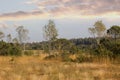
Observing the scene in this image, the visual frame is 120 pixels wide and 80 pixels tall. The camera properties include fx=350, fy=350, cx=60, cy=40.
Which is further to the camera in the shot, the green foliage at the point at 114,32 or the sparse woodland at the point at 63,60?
the green foliage at the point at 114,32

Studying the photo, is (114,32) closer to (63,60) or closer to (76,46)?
(76,46)

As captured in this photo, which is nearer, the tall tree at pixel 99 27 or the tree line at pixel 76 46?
the tree line at pixel 76 46

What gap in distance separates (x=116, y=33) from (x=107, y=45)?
37.5 meters

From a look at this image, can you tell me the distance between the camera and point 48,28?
56.3 meters

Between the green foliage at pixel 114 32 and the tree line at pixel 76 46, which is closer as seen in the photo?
the tree line at pixel 76 46

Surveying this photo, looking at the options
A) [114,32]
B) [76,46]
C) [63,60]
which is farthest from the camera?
[114,32]

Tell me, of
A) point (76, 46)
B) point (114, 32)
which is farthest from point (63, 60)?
point (114, 32)

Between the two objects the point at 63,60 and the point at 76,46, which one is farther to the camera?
the point at 76,46

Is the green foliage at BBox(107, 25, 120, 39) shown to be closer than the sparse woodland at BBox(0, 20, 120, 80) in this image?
No

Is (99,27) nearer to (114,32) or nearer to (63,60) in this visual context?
(114,32)

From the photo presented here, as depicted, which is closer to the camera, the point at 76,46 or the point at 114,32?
the point at 76,46

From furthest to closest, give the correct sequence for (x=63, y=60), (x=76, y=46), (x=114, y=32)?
(x=114, y=32), (x=76, y=46), (x=63, y=60)

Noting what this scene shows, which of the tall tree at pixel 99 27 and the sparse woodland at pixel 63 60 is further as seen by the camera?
the tall tree at pixel 99 27

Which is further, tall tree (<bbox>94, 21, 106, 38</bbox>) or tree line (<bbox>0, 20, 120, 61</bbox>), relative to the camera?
tall tree (<bbox>94, 21, 106, 38</bbox>)
